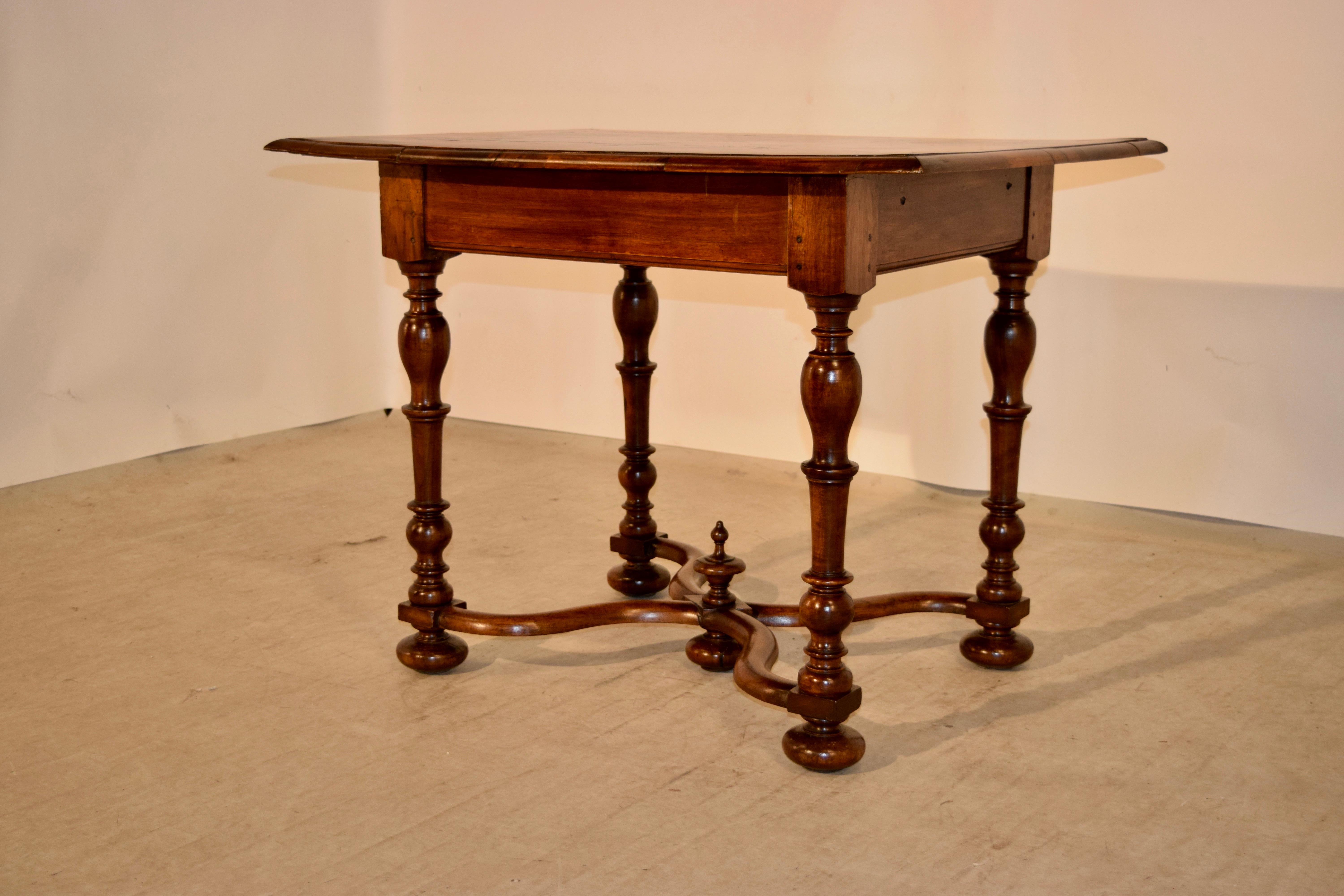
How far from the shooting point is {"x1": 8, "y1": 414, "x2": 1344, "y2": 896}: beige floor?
5.56 ft

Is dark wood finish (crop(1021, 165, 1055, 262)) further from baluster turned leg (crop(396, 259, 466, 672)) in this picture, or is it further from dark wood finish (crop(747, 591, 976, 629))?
baluster turned leg (crop(396, 259, 466, 672))

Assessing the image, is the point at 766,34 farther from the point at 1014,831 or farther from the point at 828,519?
the point at 1014,831

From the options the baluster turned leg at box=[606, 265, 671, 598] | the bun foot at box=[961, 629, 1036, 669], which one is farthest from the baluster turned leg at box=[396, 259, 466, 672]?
the bun foot at box=[961, 629, 1036, 669]

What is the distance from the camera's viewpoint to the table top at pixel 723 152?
1.67 m

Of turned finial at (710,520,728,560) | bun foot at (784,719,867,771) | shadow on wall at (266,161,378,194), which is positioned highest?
shadow on wall at (266,161,378,194)

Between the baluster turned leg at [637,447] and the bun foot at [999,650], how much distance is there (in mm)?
674

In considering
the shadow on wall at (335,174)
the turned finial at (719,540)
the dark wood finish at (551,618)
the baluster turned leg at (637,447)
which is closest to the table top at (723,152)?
the baluster turned leg at (637,447)

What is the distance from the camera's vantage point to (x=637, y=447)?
2646mm

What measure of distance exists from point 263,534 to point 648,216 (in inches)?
66.7

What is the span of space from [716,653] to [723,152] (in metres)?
0.92

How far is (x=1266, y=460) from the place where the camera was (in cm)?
317

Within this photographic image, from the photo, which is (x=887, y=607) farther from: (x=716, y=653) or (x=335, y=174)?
(x=335, y=174)

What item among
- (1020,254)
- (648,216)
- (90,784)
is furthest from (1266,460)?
(90,784)

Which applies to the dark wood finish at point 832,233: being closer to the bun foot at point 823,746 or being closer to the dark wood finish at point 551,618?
the bun foot at point 823,746
